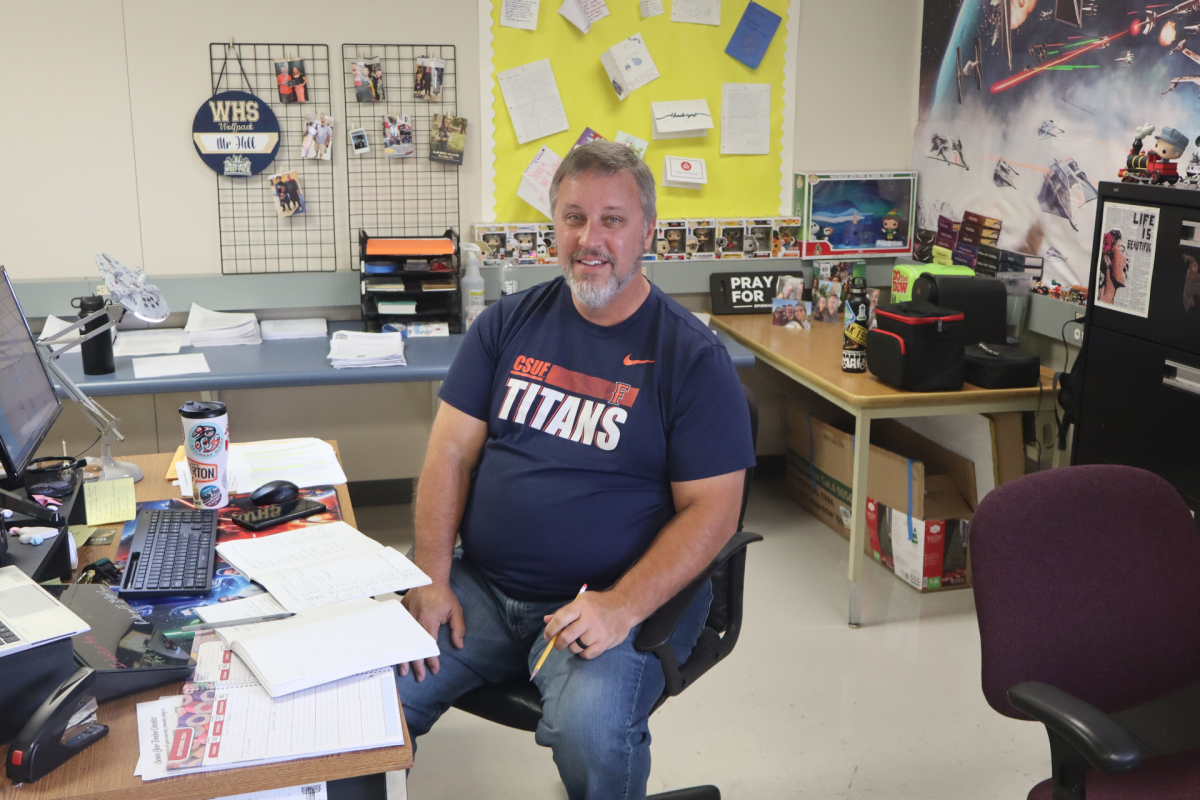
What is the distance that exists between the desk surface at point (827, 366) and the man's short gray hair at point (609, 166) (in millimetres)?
1125

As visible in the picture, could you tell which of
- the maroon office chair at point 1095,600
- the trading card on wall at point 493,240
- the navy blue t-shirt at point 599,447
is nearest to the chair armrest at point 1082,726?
the maroon office chair at point 1095,600

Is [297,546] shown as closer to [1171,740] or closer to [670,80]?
[1171,740]

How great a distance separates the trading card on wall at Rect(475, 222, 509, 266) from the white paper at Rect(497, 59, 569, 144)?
0.32m

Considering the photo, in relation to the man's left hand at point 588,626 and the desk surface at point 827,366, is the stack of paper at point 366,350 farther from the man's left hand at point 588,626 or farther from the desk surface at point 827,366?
the man's left hand at point 588,626

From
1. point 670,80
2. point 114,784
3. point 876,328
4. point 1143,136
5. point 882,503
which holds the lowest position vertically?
→ point 882,503

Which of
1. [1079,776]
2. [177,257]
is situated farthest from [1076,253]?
[177,257]

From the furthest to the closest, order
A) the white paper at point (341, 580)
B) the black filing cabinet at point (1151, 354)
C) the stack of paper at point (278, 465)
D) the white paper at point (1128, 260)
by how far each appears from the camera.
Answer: the white paper at point (1128, 260), the black filing cabinet at point (1151, 354), the stack of paper at point (278, 465), the white paper at point (341, 580)

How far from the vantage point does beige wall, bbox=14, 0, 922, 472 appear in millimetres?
3248

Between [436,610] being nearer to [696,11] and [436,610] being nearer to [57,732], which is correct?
[57,732]

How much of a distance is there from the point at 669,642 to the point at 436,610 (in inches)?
15.8

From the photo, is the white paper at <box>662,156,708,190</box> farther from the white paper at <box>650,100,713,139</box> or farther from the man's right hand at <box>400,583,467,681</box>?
the man's right hand at <box>400,583,467,681</box>

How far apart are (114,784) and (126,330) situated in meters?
2.63

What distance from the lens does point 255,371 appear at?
9.67 ft

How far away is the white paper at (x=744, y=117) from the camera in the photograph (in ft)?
12.4
